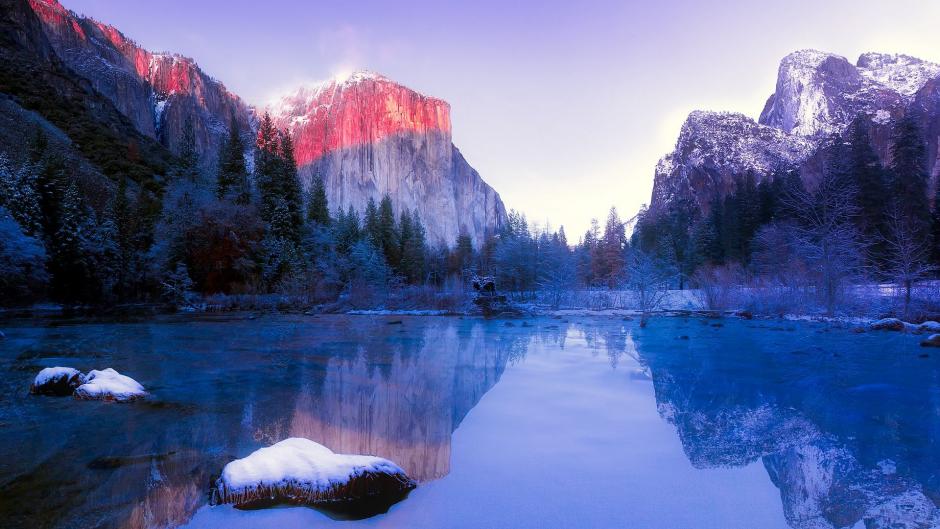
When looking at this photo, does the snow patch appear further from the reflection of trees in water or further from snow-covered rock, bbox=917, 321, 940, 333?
snow-covered rock, bbox=917, 321, 940, 333

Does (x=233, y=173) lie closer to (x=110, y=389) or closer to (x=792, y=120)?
(x=110, y=389)

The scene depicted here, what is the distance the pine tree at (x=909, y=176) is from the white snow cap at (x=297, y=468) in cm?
3889

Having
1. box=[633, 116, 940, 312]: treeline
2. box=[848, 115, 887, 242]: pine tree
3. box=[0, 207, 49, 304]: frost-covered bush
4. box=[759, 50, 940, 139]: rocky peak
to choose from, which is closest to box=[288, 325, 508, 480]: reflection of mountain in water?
box=[633, 116, 940, 312]: treeline

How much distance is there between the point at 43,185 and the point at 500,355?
30.1 meters

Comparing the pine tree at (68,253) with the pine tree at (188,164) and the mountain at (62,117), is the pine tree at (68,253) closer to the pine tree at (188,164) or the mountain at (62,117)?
the mountain at (62,117)

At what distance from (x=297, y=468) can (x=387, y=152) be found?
366ft

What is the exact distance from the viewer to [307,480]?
363 centimetres

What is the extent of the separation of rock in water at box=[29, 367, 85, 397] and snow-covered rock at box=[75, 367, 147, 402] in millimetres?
201

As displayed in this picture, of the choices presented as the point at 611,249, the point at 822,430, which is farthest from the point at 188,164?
the point at 611,249

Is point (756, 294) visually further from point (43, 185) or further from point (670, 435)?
point (43, 185)

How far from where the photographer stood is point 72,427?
5297 mm

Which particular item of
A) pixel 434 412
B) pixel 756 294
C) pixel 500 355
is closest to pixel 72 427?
pixel 434 412

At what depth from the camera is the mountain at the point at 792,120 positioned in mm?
94806

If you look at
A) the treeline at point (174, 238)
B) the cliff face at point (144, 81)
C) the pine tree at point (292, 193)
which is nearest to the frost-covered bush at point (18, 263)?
the treeline at point (174, 238)
